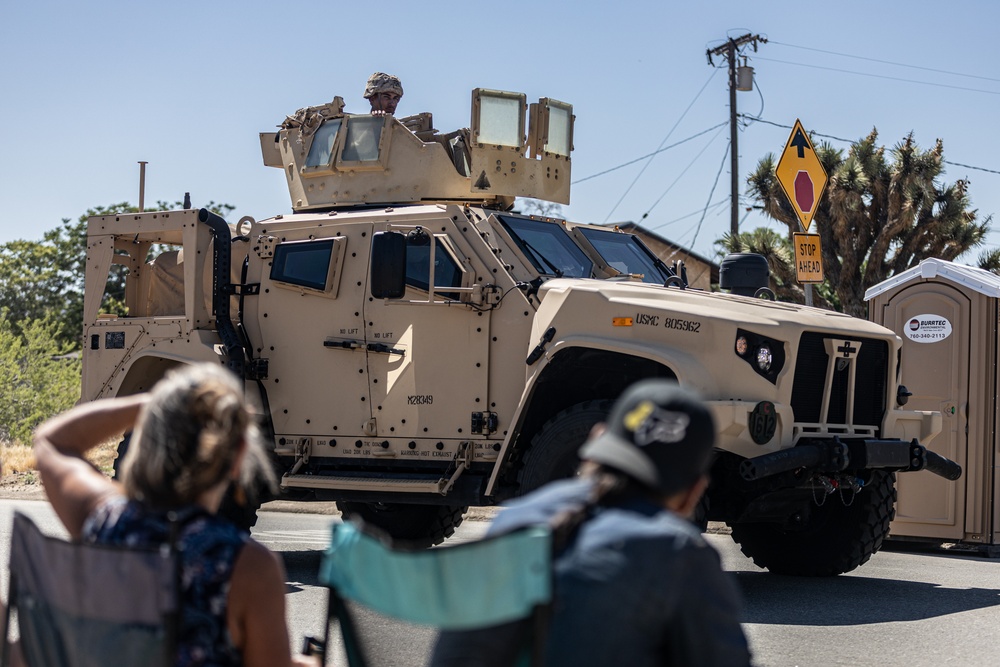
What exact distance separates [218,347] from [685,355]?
3630 millimetres

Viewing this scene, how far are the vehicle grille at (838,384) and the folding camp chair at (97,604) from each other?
5685 mm

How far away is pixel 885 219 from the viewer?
30.4 m

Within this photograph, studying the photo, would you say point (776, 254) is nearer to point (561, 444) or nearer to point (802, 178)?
point (802, 178)

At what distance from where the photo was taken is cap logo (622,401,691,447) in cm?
252

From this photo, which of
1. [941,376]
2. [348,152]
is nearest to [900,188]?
[941,376]

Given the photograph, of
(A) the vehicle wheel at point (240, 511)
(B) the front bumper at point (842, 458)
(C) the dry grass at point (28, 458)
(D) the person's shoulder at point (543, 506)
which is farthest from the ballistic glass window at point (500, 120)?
(C) the dry grass at point (28, 458)

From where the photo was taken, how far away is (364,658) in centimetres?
316

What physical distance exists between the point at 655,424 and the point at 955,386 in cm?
948

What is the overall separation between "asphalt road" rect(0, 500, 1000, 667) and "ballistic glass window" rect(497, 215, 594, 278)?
8.01 feet

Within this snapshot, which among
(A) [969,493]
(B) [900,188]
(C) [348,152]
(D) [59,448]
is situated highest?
(B) [900,188]

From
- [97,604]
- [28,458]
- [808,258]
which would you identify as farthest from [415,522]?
[28,458]

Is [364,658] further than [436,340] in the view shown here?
No

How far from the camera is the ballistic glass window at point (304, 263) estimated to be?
9453 millimetres

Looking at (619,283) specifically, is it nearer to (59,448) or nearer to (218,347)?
(218,347)
